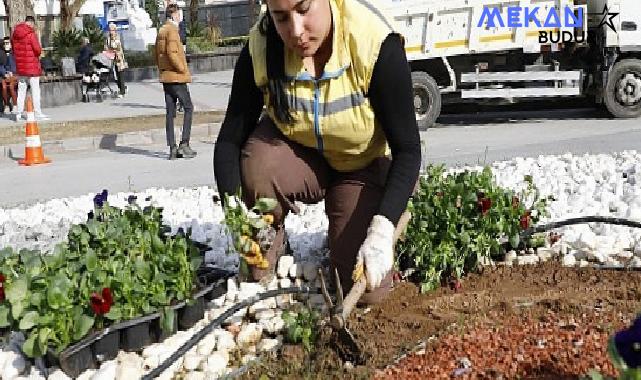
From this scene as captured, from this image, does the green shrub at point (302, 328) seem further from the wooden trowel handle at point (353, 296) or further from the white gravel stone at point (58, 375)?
the white gravel stone at point (58, 375)

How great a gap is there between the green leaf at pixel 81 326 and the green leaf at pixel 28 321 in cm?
14

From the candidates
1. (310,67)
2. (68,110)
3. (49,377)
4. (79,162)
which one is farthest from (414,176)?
(68,110)

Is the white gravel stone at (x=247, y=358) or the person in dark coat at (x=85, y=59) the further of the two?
the person in dark coat at (x=85, y=59)

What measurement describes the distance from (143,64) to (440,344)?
23399 mm

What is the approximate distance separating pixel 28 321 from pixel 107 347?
0.32 m

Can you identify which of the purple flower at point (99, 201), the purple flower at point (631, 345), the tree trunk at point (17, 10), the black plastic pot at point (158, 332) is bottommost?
the black plastic pot at point (158, 332)

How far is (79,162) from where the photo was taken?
35.7 feet

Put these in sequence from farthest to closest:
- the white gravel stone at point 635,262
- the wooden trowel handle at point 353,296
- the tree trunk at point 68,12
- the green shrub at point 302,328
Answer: the tree trunk at point 68,12, the white gravel stone at point 635,262, the green shrub at point 302,328, the wooden trowel handle at point 353,296

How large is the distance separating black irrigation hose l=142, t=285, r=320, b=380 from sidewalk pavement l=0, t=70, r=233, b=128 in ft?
39.8

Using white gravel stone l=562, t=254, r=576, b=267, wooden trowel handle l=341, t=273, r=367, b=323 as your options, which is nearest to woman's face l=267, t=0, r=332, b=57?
wooden trowel handle l=341, t=273, r=367, b=323

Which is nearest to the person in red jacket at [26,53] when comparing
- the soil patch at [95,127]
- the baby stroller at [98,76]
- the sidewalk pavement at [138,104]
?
the sidewalk pavement at [138,104]

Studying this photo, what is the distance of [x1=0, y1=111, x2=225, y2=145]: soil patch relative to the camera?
42.3 ft

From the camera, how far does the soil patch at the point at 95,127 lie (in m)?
12.9

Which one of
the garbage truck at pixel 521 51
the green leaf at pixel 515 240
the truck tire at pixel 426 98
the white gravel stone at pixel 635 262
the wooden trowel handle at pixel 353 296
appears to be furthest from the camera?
the truck tire at pixel 426 98
